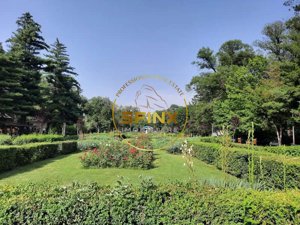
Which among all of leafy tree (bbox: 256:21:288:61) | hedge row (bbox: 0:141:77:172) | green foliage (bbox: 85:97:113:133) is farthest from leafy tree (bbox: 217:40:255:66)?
hedge row (bbox: 0:141:77:172)

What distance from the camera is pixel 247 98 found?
24.5 meters

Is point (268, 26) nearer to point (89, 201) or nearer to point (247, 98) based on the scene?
point (247, 98)

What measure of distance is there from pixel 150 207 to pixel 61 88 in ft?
96.8

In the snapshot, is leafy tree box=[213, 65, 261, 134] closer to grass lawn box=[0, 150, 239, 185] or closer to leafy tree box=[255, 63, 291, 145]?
leafy tree box=[255, 63, 291, 145]

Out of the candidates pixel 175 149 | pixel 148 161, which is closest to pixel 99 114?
pixel 175 149

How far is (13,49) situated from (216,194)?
28741 mm

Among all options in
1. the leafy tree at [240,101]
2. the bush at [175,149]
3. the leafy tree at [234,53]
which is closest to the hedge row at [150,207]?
the bush at [175,149]

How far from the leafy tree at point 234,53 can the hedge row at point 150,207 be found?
34208 millimetres

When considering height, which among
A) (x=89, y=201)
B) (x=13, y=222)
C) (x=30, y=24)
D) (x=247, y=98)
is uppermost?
(x=30, y=24)

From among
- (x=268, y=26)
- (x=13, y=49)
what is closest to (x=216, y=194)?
(x=13, y=49)

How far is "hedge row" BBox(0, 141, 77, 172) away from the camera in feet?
32.3

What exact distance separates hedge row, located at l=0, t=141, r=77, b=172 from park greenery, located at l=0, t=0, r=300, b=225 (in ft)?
0.16

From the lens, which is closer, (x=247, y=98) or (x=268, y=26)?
(x=247, y=98)

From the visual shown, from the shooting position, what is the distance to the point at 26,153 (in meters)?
11.5
